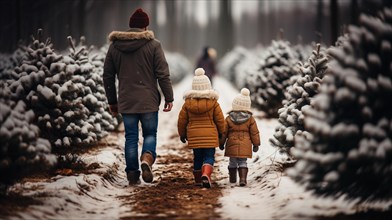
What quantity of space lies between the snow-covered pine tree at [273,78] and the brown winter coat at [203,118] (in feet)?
23.1

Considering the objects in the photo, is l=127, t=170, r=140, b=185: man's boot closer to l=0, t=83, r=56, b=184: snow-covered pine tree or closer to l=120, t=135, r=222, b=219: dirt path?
l=120, t=135, r=222, b=219: dirt path

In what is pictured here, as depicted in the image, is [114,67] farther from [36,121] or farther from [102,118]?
[102,118]

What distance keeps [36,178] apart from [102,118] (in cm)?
307

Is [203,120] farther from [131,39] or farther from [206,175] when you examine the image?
[131,39]

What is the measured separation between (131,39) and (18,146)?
2528mm

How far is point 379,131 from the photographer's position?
5.01 meters

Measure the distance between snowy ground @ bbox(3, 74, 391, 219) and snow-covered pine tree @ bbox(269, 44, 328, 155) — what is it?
1.50ft

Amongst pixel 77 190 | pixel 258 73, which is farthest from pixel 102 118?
pixel 258 73

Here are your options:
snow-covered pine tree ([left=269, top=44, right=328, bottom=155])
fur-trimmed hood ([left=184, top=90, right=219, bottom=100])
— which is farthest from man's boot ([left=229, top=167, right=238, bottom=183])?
fur-trimmed hood ([left=184, top=90, right=219, bottom=100])

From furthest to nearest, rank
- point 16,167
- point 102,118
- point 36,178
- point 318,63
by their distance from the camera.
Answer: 1. point 102,118
2. point 318,63
3. point 36,178
4. point 16,167

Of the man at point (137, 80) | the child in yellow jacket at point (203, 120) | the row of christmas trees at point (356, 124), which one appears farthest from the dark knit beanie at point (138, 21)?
the row of christmas trees at point (356, 124)

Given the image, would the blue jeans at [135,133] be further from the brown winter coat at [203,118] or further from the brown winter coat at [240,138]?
the brown winter coat at [240,138]

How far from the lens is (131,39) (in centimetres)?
760

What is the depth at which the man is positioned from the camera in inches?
299
